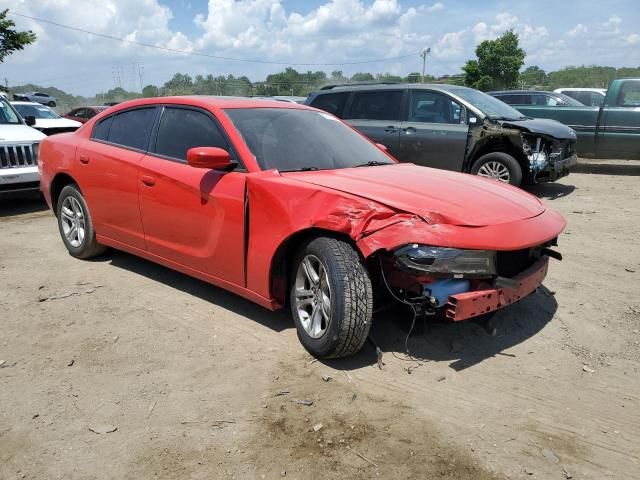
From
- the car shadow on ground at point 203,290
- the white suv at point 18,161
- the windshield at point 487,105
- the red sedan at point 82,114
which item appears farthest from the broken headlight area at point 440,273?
the red sedan at point 82,114

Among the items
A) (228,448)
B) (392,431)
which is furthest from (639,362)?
(228,448)

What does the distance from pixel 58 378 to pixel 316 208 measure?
74.5 inches

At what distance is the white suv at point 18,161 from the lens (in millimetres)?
7775

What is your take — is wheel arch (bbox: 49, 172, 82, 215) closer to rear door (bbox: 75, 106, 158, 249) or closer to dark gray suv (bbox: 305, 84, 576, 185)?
rear door (bbox: 75, 106, 158, 249)

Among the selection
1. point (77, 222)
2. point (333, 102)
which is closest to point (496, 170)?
point (333, 102)

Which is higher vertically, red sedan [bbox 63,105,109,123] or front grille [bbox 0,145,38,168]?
front grille [bbox 0,145,38,168]

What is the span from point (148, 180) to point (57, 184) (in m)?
1.85

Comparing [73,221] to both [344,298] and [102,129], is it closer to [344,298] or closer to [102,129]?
[102,129]

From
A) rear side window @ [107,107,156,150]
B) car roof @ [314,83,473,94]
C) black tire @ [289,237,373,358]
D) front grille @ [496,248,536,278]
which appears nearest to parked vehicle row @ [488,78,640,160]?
car roof @ [314,83,473,94]

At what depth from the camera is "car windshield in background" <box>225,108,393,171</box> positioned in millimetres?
3936

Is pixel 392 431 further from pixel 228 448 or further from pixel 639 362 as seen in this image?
pixel 639 362

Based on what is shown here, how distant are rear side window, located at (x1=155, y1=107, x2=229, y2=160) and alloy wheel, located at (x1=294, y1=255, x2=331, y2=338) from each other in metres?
1.14

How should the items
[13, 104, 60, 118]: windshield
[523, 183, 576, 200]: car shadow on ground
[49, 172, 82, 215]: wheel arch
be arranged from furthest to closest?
[13, 104, 60, 118]: windshield
[523, 183, 576, 200]: car shadow on ground
[49, 172, 82, 215]: wheel arch

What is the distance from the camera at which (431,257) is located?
3.02 metres
